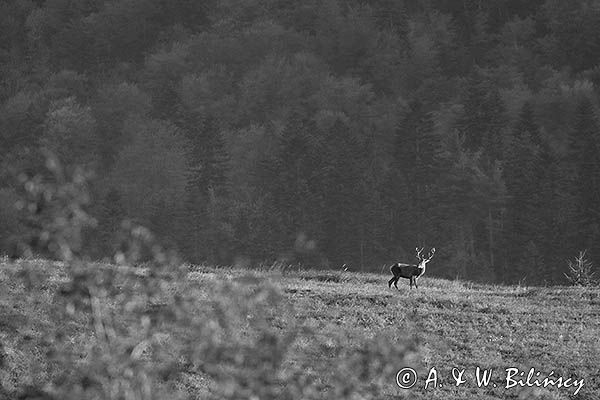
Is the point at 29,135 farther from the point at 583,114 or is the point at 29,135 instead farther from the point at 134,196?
the point at 583,114

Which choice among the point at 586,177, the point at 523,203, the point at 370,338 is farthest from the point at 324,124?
the point at 370,338

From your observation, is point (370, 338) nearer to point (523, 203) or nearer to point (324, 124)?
point (523, 203)

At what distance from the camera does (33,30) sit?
149 m

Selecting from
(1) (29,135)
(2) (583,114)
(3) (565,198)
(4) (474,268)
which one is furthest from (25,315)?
(1) (29,135)

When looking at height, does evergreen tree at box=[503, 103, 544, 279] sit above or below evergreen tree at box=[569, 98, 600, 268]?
below

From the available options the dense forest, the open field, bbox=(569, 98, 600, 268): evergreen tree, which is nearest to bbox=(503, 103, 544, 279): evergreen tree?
the dense forest

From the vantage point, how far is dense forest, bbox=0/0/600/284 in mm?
86125

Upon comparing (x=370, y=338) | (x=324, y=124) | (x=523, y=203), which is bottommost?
(x=324, y=124)

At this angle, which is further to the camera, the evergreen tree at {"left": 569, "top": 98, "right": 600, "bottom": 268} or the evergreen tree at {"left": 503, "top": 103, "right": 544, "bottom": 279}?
the evergreen tree at {"left": 503, "top": 103, "right": 544, "bottom": 279}

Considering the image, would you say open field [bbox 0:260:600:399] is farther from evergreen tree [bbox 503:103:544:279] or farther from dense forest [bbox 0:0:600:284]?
evergreen tree [bbox 503:103:544:279]

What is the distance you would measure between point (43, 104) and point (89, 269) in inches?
4640

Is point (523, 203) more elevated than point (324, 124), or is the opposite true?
point (523, 203)

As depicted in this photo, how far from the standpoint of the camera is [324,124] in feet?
368

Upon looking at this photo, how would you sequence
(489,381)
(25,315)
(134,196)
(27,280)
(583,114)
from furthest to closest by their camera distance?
(134,196) → (583,114) → (25,315) → (489,381) → (27,280)
